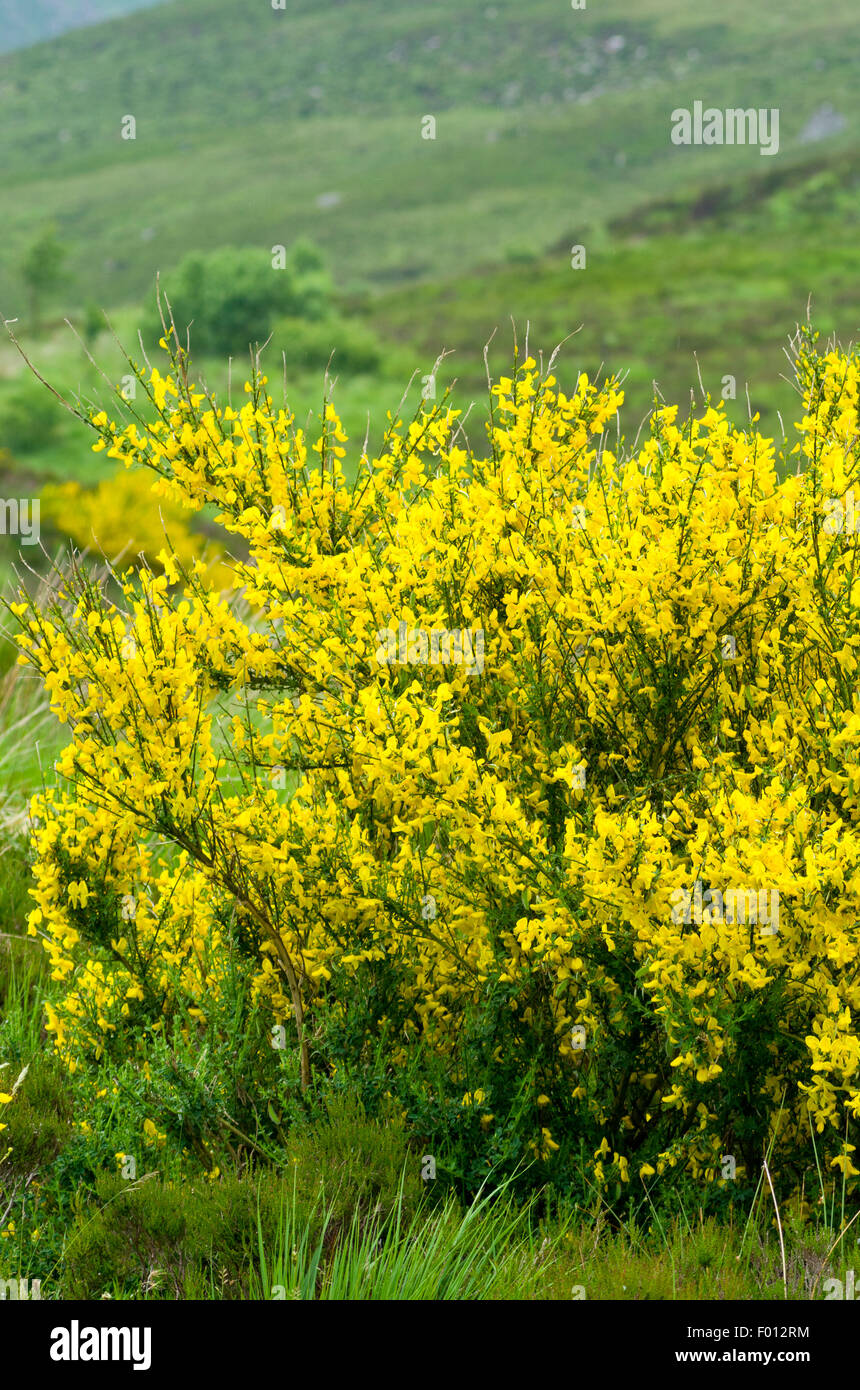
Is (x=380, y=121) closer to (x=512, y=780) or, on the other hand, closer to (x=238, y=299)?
(x=238, y=299)

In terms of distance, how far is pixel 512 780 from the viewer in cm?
348

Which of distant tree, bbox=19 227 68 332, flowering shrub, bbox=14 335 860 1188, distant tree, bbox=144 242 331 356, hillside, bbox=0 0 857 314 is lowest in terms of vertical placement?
flowering shrub, bbox=14 335 860 1188

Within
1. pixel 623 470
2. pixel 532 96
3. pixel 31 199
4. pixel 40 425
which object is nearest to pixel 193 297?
pixel 40 425

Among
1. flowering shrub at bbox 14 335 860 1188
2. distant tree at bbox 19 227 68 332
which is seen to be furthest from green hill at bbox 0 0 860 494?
flowering shrub at bbox 14 335 860 1188

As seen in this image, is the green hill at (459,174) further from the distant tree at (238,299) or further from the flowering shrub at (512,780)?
A: the flowering shrub at (512,780)

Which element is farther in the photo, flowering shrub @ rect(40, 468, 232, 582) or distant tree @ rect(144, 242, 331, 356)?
distant tree @ rect(144, 242, 331, 356)

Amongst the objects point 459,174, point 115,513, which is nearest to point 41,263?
point 115,513

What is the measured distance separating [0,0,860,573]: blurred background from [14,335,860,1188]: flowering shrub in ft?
3.28

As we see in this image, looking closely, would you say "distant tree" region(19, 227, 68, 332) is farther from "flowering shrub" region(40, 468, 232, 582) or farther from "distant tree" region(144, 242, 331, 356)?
"flowering shrub" region(40, 468, 232, 582)

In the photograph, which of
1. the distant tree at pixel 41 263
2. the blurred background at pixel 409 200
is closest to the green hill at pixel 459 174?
the blurred background at pixel 409 200

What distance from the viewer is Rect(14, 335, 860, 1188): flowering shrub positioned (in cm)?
303

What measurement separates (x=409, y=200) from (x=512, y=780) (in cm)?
13183

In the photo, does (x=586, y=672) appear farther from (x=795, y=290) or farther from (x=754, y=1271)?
(x=795, y=290)
